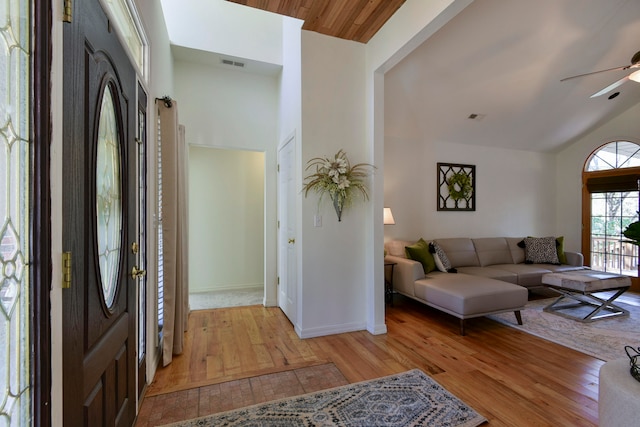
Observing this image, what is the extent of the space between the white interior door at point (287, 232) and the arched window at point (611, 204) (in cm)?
560

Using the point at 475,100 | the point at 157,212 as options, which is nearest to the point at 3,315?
the point at 157,212

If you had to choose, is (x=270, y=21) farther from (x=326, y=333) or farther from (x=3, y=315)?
(x=3, y=315)

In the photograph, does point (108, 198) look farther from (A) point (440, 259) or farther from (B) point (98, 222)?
(A) point (440, 259)

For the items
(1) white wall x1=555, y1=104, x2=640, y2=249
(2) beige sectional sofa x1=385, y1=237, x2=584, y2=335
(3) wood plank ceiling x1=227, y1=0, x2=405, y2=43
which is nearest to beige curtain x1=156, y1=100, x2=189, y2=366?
(3) wood plank ceiling x1=227, y1=0, x2=405, y2=43

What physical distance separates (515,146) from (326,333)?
511 cm

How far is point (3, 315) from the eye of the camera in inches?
27.7

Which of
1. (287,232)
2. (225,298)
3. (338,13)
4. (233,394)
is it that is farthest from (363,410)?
(338,13)

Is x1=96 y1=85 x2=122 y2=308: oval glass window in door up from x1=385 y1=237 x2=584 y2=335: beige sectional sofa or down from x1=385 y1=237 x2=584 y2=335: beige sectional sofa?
up

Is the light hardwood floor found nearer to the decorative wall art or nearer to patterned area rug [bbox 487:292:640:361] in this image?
patterned area rug [bbox 487:292:640:361]

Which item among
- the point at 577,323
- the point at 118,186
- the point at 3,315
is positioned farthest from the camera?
the point at 577,323

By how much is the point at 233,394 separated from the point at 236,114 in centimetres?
321

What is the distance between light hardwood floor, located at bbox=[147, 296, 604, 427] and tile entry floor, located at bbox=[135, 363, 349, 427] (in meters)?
0.09

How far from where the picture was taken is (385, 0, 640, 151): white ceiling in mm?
3248

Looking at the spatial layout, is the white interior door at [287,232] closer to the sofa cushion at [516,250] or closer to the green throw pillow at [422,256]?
the green throw pillow at [422,256]
